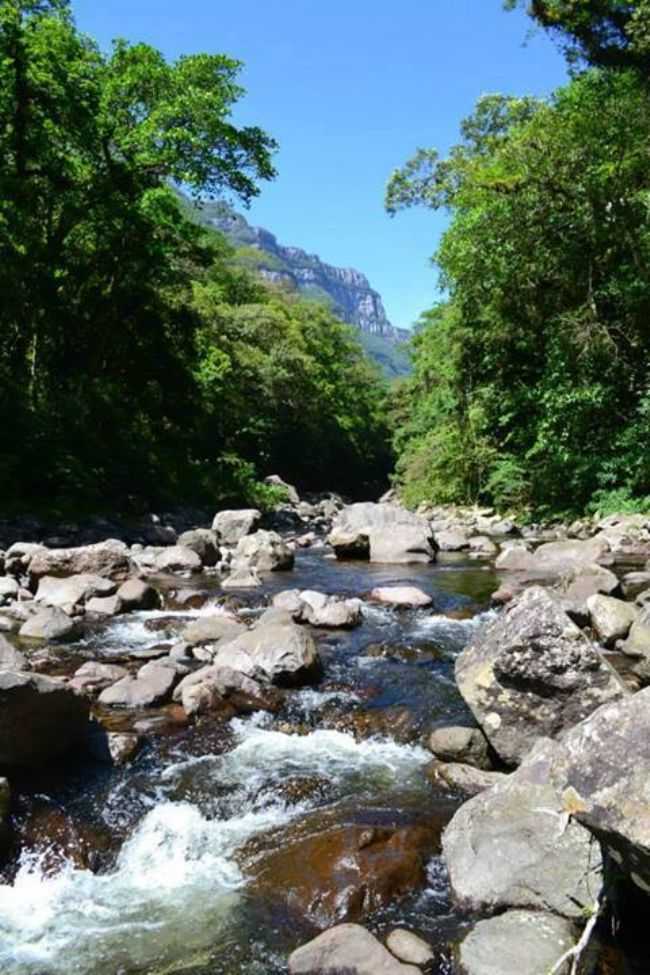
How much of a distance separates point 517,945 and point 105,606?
8.71 metres

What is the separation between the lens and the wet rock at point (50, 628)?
30.7 ft

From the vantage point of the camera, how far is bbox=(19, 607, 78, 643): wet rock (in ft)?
30.7

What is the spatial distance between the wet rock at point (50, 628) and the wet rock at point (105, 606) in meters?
1.21

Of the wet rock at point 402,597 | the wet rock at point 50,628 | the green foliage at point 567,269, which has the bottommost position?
the wet rock at point 50,628

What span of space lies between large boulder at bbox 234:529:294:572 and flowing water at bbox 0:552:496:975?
296 inches

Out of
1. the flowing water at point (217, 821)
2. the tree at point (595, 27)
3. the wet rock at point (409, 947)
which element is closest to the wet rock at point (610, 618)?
the flowing water at point (217, 821)

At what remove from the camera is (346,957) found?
3584 mm

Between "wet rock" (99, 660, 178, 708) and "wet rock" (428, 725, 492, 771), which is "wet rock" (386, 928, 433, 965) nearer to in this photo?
"wet rock" (428, 725, 492, 771)

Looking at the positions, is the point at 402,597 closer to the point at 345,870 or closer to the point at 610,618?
the point at 610,618

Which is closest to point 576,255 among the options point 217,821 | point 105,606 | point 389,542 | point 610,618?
point 389,542

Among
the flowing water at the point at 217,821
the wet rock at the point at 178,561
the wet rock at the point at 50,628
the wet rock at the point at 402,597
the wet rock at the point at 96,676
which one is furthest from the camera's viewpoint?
the wet rock at the point at 178,561

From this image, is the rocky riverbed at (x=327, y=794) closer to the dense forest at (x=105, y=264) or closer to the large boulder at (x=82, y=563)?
the large boulder at (x=82, y=563)

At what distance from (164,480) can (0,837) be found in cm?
2089

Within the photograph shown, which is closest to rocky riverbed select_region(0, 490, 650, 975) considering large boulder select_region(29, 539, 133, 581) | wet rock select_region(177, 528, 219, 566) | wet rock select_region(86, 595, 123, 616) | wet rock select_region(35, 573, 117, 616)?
wet rock select_region(86, 595, 123, 616)
